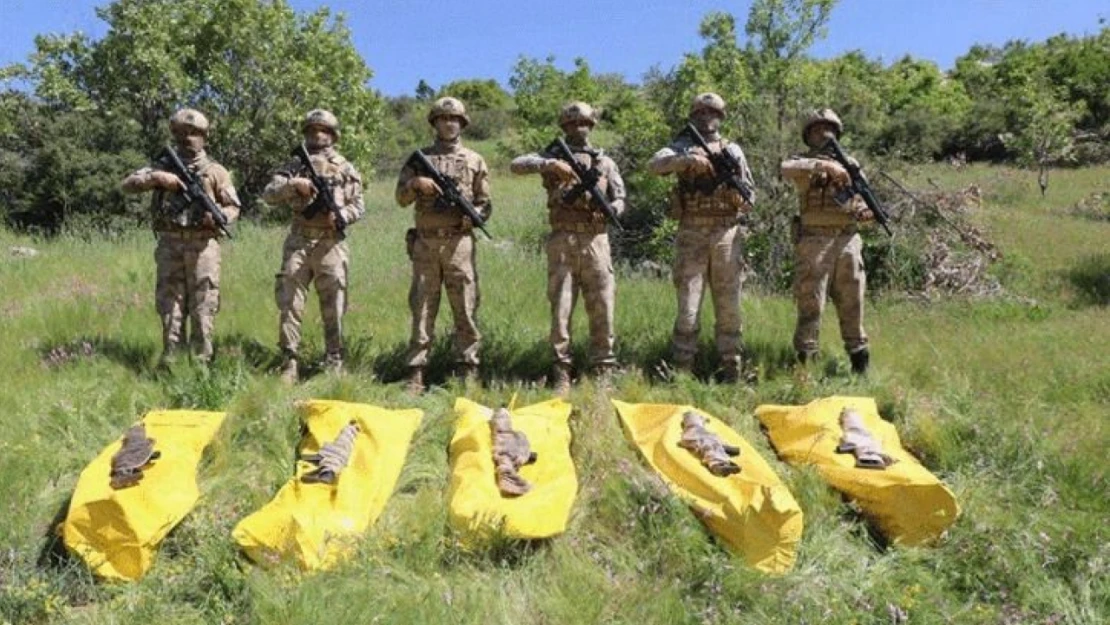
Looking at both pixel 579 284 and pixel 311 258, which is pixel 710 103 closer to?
pixel 579 284

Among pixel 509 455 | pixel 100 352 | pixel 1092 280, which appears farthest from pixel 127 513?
pixel 1092 280

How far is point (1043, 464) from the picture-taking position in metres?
4.82

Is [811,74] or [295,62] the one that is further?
[295,62]

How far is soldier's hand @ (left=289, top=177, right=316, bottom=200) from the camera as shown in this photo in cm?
608

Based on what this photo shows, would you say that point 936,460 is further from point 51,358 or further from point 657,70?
point 657,70

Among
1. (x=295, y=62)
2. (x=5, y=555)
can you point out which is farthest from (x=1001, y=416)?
(x=295, y=62)

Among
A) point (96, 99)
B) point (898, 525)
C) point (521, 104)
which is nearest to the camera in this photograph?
point (898, 525)

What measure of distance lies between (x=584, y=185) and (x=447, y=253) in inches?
44.3

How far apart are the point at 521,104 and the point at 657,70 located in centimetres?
1457

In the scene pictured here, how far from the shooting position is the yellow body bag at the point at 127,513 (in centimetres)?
387

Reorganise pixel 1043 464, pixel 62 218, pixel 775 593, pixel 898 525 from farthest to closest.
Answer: pixel 62 218 < pixel 1043 464 < pixel 898 525 < pixel 775 593

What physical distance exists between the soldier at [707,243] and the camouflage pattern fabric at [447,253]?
138cm

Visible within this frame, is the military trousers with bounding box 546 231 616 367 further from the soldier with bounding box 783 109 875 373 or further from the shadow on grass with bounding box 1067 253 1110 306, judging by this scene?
the shadow on grass with bounding box 1067 253 1110 306

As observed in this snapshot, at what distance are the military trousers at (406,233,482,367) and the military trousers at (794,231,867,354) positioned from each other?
250cm
